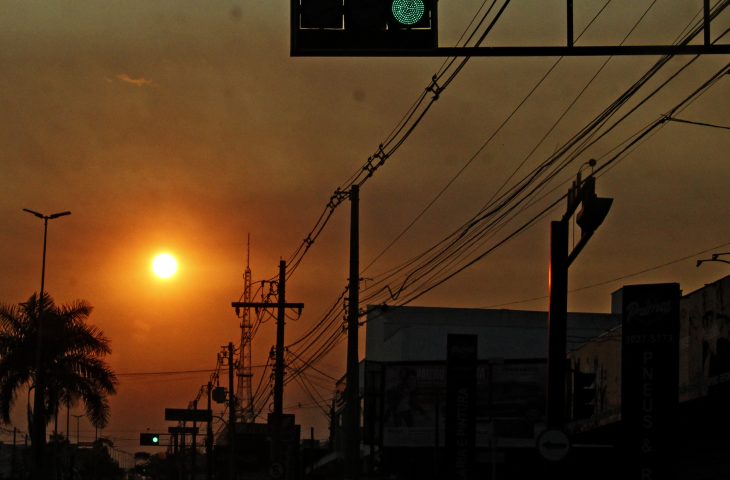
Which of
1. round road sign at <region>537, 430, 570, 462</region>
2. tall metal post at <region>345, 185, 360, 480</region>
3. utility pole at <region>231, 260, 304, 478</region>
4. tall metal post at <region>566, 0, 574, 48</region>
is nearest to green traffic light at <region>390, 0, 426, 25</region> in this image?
tall metal post at <region>566, 0, 574, 48</region>

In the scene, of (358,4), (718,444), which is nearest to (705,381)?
(718,444)

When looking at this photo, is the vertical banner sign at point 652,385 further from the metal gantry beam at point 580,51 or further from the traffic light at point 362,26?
the traffic light at point 362,26

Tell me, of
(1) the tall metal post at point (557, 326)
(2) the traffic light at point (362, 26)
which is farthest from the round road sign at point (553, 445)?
(2) the traffic light at point (362, 26)

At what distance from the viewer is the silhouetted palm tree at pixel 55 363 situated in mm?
59750

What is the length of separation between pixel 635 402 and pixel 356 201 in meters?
18.5

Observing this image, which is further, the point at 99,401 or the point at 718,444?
the point at 99,401

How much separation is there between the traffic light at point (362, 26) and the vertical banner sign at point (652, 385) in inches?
384

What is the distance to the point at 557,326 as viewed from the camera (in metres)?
21.1

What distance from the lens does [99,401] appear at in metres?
60.6

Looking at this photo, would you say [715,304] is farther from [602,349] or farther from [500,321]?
[500,321]

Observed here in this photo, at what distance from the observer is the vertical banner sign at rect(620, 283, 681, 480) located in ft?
75.9

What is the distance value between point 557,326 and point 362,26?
308 inches

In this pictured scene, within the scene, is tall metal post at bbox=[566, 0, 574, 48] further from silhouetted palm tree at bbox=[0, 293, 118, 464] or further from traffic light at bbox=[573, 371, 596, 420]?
silhouetted palm tree at bbox=[0, 293, 118, 464]

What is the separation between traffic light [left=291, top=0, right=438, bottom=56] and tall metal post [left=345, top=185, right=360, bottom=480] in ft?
70.7
